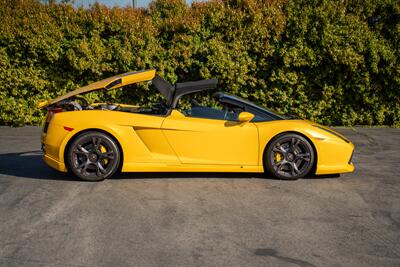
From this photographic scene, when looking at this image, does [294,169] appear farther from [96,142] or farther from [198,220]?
[96,142]

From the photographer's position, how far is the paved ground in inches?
157

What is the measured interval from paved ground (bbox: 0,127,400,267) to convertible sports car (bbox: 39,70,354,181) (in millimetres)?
195

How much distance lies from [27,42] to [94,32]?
1381 mm

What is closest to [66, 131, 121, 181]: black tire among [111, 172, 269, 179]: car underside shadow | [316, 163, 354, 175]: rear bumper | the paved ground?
the paved ground

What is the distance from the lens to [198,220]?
Answer: 4.85 metres

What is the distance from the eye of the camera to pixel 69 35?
36.2 ft

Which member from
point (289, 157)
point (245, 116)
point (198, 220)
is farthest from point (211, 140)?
point (198, 220)

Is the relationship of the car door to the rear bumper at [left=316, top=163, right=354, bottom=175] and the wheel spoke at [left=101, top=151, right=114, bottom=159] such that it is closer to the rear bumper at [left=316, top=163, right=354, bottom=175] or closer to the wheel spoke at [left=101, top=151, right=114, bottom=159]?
the wheel spoke at [left=101, top=151, right=114, bottom=159]

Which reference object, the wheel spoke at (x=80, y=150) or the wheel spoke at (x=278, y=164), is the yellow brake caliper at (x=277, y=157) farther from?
the wheel spoke at (x=80, y=150)

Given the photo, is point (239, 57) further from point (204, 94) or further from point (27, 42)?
point (27, 42)

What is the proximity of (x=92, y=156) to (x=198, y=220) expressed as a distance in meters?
2.01

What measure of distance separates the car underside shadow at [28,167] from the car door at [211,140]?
1.34m

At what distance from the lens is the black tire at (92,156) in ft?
20.6

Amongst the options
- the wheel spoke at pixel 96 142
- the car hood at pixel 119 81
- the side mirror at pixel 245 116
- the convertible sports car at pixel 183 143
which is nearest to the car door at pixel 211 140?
the convertible sports car at pixel 183 143
